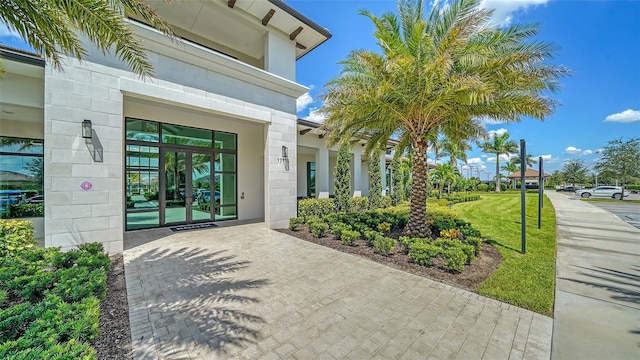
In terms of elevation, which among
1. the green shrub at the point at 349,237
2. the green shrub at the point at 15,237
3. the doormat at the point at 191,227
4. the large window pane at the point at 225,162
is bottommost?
the doormat at the point at 191,227

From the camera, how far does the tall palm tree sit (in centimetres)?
593

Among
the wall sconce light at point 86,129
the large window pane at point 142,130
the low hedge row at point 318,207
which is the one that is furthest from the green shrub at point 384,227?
the large window pane at point 142,130

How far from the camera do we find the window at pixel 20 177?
8.37 m

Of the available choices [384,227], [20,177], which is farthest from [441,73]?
[20,177]

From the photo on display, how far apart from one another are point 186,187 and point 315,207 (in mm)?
5810

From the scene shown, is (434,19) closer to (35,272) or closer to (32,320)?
(32,320)

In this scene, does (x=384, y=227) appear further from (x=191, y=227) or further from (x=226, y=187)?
(x=226, y=187)

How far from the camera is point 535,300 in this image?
4078 mm

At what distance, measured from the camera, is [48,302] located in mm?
2955

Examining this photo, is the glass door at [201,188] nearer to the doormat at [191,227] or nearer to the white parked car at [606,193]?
the doormat at [191,227]

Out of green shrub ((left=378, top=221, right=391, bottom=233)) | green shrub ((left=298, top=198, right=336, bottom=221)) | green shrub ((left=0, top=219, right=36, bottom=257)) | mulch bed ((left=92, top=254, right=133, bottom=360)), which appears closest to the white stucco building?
green shrub ((left=0, top=219, right=36, bottom=257))

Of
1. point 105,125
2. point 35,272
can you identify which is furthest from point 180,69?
point 35,272

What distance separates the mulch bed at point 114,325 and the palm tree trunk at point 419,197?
712 cm

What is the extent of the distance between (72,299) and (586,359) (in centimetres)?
647
